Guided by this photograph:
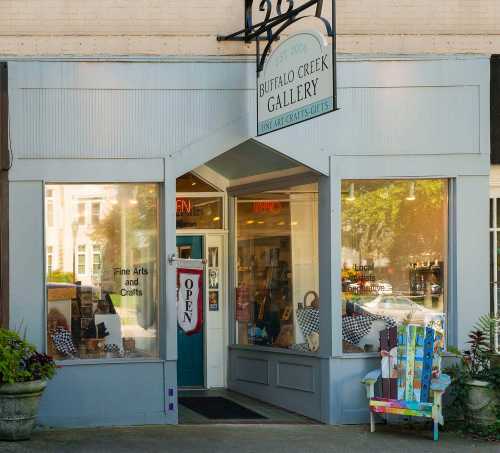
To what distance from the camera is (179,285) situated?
10742mm

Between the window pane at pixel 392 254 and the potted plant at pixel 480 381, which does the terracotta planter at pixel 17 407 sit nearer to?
the window pane at pixel 392 254

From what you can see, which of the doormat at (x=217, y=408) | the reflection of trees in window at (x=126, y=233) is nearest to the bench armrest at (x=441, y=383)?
the doormat at (x=217, y=408)

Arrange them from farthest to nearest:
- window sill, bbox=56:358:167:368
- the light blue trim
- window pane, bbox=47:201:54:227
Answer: window pane, bbox=47:201:54:227, window sill, bbox=56:358:167:368, the light blue trim

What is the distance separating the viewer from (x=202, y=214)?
1262cm

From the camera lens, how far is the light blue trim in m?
8.63

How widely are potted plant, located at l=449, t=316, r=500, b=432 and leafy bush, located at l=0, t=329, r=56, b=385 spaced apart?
427 cm

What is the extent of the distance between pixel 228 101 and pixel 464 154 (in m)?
2.74

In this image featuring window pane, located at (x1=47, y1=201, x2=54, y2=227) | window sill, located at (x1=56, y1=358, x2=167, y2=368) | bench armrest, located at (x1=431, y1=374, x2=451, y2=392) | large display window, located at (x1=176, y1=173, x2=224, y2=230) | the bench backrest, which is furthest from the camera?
large display window, located at (x1=176, y1=173, x2=224, y2=230)

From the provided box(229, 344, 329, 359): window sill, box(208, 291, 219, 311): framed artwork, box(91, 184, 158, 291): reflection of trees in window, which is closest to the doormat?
box(229, 344, 329, 359): window sill

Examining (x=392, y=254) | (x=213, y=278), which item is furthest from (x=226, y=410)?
(x=392, y=254)

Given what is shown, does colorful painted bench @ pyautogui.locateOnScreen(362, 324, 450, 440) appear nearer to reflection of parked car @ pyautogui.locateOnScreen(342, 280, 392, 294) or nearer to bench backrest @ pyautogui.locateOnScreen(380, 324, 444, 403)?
bench backrest @ pyautogui.locateOnScreen(380, 324, 444, 403)

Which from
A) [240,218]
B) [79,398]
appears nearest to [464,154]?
[240,218]

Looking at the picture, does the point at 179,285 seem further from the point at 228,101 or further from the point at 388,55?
the point at 388,55

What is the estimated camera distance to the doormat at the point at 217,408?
1089 centimetres
